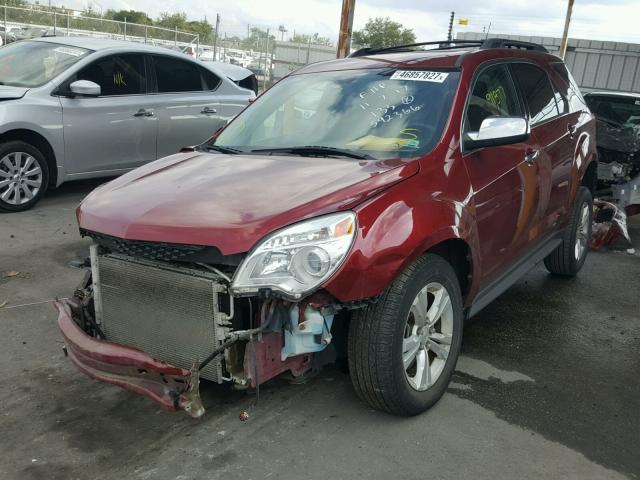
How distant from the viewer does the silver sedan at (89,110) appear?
6551mm

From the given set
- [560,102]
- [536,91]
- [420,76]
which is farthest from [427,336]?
[560,102]

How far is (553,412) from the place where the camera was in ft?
10.9

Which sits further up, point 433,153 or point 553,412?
point 433,153

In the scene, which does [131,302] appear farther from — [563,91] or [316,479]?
[563,91]

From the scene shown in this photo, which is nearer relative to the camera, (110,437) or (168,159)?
(110,437)

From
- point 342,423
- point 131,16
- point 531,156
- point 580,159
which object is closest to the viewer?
point 342,423

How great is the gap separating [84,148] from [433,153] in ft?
15.8

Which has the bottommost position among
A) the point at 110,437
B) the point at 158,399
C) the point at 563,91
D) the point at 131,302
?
the point at 110,437

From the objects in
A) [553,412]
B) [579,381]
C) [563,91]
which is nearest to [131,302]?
[553,412]

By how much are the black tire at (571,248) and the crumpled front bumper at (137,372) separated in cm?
361

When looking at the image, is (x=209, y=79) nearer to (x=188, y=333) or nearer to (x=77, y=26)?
(x=188, y=333)

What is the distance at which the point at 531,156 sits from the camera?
162 inches

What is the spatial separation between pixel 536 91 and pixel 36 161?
4826mm

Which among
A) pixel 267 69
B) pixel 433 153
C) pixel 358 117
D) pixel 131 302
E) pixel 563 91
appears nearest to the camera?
pixel 131 302
